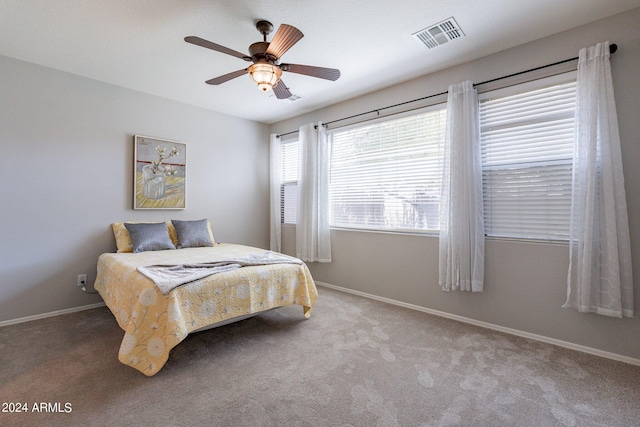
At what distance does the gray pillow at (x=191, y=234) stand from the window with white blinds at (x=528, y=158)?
3.25m

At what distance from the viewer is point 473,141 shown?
278 cm

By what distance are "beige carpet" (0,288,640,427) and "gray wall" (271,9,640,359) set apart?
0.69 feet

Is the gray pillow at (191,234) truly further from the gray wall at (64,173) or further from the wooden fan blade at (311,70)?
the wooden fan blade at (311,70)

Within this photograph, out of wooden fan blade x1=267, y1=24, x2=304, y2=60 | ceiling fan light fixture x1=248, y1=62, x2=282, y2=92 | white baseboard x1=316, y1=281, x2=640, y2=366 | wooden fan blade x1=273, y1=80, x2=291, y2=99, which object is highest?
wooden fan blade x1=267, y1=24, x2=304, y2=60

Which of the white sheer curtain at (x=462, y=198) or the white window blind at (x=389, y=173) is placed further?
the white window blind at (x=389, y=173)

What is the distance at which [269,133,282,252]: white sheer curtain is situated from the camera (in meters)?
4.84

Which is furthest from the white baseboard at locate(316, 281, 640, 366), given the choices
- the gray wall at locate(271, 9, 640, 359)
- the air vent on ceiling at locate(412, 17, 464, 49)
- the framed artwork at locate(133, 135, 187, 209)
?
the framed artwork at locate(133, 135, 187, 209)

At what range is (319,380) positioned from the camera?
1916 mm

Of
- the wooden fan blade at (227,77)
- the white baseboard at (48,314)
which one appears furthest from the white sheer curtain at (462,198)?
the white baseboard at (48,314)

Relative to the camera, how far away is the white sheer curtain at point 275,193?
484 cm

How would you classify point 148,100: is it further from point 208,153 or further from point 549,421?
point 549,421

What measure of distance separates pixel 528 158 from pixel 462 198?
0.62 meters

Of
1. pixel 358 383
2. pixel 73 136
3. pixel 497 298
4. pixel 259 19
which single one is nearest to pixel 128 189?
pixel 73 136

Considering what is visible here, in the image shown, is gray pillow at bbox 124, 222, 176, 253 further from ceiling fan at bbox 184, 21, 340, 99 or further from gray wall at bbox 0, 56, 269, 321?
ceiling fan at bbox 184, 21, 340, 99
